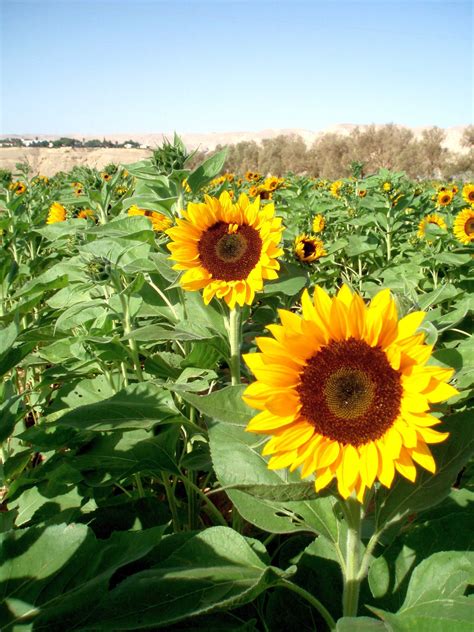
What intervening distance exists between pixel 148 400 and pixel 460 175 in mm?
27518

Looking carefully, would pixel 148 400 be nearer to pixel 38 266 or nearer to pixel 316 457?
pixel 316 457

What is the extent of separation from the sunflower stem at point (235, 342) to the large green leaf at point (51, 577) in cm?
86

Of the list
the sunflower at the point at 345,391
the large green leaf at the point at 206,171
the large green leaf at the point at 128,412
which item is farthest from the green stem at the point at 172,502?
the large green leaf at the point at 206,171

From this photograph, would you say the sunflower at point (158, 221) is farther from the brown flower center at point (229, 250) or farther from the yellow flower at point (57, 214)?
the yellow flower at point (57, 214)

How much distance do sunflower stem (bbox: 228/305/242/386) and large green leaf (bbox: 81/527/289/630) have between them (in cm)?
74

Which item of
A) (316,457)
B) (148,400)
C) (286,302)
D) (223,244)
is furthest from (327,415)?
(286,302)

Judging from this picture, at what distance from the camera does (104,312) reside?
2125 millimetres

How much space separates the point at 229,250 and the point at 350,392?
1.06m

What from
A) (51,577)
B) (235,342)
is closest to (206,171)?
(235,342)

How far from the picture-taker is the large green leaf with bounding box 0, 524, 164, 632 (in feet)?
2.97

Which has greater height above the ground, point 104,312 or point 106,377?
point 104,312

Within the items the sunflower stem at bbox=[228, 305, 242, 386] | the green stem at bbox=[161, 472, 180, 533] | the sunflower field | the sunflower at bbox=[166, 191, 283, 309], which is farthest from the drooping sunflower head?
the green stem at bbox=[161, 472, 180, 533]

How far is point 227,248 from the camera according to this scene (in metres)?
1.97

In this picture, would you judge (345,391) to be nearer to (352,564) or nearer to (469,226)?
(352,564)
